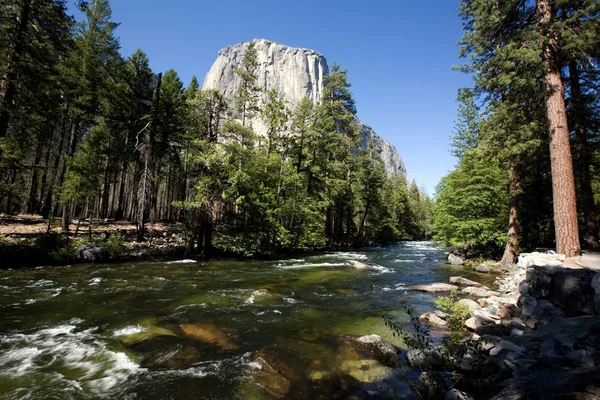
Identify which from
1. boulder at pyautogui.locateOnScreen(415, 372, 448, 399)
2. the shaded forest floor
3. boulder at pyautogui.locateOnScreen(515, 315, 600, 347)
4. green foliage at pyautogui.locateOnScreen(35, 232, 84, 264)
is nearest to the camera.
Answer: boulder at pyautogui.locateOnScreen(415, 372, 448, 399)

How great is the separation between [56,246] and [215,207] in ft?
27.3

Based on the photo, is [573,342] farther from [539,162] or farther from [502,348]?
[539,162]

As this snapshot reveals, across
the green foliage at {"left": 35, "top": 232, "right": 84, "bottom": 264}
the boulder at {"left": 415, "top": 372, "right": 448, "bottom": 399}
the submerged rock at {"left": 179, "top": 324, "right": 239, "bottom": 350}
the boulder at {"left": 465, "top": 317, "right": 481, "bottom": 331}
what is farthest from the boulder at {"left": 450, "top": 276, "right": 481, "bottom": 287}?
the green foliage at {"left": 35, "top": 232, "right": 84, "bottom": 264}

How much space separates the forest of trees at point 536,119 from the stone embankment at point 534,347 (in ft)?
10.8

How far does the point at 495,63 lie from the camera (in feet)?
37.2

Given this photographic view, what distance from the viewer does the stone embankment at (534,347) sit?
316 cm

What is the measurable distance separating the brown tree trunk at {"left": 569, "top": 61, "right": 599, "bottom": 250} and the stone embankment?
483 cm

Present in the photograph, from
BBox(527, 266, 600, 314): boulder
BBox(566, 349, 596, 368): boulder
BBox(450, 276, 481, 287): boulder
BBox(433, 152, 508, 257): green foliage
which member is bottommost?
BBox(450, 276, 481, 287): boulder

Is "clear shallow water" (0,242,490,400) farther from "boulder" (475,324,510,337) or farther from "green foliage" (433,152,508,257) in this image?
"green foliage" (433,152,508,257)

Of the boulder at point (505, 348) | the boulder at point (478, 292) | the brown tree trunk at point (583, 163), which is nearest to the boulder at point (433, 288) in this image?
the boulder at point (478, 292)

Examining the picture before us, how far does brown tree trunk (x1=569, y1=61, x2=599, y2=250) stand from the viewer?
456 inches

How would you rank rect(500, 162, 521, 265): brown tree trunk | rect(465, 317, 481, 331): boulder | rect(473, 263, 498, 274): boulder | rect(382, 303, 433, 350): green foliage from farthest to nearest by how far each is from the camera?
rect(473, 263, 498, 274): boulder → rect(500, 162, 521, 265): brown tree trunk → rect(465, 317, 481, 331): boulder → rect(382, 303, 433, 350): green foliage

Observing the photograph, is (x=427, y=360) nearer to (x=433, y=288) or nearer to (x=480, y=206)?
(x=433, y=288)

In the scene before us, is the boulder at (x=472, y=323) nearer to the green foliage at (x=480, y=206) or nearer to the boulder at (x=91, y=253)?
the green foliage at (x=480, y=206)
